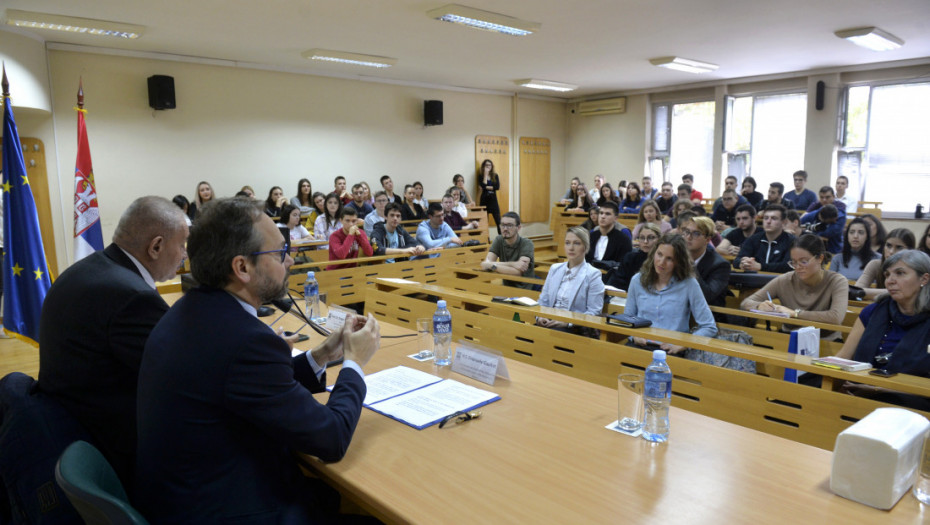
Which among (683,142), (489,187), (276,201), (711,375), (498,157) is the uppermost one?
(683,142)

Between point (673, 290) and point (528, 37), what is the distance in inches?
186

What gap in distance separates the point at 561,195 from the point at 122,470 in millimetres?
12415

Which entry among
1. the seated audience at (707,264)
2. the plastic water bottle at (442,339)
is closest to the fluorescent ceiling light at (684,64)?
the seated audience at (707,264)

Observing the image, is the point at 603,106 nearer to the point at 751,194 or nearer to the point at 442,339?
the point at 751,194

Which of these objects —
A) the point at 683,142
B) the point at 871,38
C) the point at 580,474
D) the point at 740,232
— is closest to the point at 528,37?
the point at 740,232

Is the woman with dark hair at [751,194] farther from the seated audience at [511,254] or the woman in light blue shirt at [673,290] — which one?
the woman in light blue shirt at [673,290]

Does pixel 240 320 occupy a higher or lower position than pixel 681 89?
lower

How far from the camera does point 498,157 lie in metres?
12.0

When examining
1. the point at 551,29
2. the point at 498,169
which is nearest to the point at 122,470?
the point at 551,29

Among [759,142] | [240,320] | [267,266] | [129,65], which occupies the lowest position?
[240,320]

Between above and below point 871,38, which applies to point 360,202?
below

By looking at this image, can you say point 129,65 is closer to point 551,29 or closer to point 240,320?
point 551,29

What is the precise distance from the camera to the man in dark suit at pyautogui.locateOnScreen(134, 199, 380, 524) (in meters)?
1.29

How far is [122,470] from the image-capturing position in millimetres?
1756
